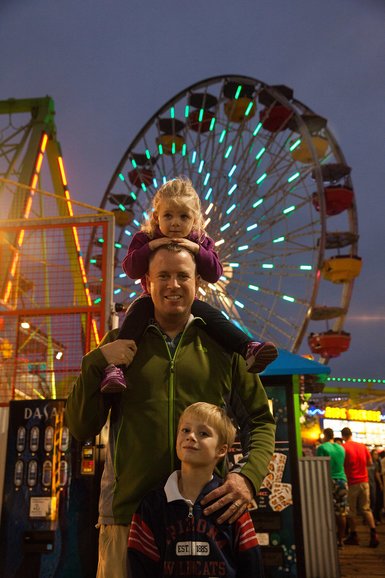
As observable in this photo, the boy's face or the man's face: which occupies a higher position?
the man's face

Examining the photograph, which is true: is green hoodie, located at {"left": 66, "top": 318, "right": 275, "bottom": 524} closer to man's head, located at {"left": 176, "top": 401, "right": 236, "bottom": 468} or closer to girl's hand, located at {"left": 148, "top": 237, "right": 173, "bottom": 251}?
man's head, located at {"left": 176, "top": 401, "right": 236, "bottom": 468}

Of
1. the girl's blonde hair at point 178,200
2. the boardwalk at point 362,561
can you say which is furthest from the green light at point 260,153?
the girl's blonde hair at point 178,200

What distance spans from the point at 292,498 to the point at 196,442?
4.02 m

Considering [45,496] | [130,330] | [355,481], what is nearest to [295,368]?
[45,496]

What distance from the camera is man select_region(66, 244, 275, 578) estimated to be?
1.53 metres

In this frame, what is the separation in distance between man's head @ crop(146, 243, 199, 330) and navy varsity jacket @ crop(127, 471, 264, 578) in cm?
47

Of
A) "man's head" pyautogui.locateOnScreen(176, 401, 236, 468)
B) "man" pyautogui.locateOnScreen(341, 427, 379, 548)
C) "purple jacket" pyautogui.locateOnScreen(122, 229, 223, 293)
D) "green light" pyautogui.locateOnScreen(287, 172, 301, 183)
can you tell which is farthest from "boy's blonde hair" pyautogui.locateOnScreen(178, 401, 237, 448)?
"green light" pyautogui.locateOnScreen(287, 172, 301, 183)

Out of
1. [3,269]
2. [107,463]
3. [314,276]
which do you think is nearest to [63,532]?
[3,269]

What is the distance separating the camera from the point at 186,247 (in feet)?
5.63

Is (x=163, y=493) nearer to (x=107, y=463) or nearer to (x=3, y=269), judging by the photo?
(x=107, y=463)

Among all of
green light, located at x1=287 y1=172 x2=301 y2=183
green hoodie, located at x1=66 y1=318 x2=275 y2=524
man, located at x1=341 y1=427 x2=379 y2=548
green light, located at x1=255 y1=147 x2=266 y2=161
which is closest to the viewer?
green hoodie, located at x1=66 y1=318 x2=275 y2=524

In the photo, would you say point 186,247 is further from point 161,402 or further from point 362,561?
point 362,561

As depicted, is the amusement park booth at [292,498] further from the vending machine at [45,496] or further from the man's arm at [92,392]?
the man's arm at [92,392]

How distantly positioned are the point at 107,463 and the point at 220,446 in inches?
13.6
